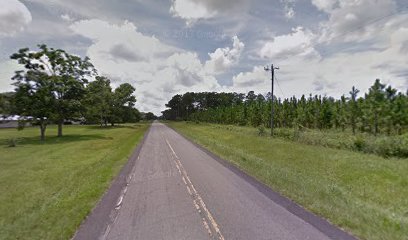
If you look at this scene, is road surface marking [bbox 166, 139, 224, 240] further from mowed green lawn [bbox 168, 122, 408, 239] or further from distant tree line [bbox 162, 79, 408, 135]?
distant tree line [bbox 162, 79, 408, 135]

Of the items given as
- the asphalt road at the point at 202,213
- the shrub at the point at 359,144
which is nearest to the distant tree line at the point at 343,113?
the shrub at the point at 359,144

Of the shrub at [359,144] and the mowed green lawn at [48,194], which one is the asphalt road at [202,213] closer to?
the mowed green lawn at [48,194]

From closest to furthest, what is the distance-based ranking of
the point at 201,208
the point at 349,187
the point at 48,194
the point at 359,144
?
the point at 201,208
the point at 48,194
the point at 349,187
the point at 359,144

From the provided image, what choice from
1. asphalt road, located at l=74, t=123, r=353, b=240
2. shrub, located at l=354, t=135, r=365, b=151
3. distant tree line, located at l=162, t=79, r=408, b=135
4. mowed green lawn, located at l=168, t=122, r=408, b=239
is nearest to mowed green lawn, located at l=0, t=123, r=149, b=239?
asphalt road, located at l=74, t=123, r=353, b=240

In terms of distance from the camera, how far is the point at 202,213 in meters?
7.14

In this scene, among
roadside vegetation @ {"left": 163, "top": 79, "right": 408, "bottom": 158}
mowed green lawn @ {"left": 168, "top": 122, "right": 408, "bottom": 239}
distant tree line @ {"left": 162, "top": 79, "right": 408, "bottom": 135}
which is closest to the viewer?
mowed green lawn @ {"left": 168, "top": 122, "right": 408, "bottom": 239}

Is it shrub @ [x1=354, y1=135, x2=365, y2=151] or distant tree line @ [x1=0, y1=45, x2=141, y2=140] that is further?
distant tree line @ [x1=0, y1=45, x2=141, y2=140]

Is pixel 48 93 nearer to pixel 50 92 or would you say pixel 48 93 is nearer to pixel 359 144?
pixel 50 92

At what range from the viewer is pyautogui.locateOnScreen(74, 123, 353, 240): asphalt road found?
5.84 metres

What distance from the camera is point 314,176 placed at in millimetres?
12258

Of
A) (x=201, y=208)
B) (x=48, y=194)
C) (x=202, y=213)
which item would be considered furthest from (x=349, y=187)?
(x=48, y=194)

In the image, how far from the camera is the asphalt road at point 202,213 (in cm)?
584

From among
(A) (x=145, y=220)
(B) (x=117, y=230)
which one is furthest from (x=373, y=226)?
(B) (x=117, y=230)

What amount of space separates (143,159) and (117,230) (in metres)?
11.2
